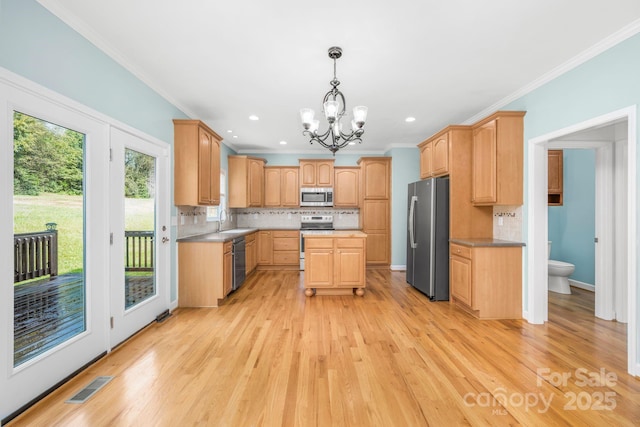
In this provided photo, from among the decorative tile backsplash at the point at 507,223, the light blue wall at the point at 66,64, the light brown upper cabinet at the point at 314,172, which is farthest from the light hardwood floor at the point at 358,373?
A: the light brown upper cabinet at the point at 314,172

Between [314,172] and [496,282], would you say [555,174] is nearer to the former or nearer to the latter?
[496,282]

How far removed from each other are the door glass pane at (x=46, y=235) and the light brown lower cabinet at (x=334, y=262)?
8.52ft

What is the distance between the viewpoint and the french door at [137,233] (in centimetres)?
252

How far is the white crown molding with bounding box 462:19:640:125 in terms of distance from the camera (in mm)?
2141

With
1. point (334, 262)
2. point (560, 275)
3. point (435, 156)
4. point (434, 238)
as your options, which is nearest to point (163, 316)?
point (334, 262)

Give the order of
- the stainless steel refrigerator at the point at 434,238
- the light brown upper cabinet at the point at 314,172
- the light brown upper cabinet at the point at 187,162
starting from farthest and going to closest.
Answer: the light brown upper cabinet at the point at 314,172 → the stainless steel refrigerator at the point at 434,238 → the light brown upper cabinet at the point at 187,162

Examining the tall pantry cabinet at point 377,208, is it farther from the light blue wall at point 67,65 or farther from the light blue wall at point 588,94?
the light blue wall at point 67,65

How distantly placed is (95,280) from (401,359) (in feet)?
8.81

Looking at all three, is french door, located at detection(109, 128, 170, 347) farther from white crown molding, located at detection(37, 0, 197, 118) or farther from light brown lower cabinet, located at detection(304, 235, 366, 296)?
light brown lower cabinet, located at detection(304, 235, 366, 296)

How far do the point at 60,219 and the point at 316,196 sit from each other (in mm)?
4709

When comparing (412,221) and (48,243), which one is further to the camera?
(412,221)

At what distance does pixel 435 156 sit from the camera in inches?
166

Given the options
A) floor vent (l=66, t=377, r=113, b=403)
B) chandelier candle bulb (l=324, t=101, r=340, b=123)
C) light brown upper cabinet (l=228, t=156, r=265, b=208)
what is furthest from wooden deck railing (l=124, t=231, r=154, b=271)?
light brown upper cabinet (l=228, t=156, r=265, b=208)

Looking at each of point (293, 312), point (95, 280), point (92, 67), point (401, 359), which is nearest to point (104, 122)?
point (92, 67)
